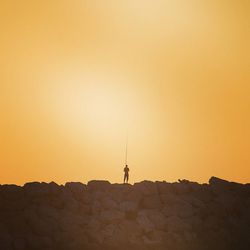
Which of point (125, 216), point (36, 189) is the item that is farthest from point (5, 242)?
point (125, 216)

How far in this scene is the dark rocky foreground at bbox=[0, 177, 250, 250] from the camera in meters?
38.3

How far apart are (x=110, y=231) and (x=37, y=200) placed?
5372 mm

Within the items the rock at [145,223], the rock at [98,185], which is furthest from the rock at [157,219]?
the rock at [98,185]

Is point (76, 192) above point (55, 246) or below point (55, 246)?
above

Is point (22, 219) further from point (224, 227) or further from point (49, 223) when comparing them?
point (224, 227)

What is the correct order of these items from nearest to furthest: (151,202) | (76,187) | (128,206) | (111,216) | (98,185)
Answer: (111,216) < (128,206) < (151,202) < (76,187) < (98,185)

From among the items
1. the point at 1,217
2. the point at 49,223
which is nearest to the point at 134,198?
the point at 49,223

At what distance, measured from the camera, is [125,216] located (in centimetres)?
4038

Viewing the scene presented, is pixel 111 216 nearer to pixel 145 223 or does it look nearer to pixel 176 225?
pixel 145 223

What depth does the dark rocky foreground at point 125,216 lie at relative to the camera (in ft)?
126

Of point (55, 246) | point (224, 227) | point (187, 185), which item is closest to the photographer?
point (55, 246)

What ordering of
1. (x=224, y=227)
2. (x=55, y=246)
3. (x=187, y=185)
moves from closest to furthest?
(x=55, y=246) → (x=224, y=227) → (x=187, y=185)

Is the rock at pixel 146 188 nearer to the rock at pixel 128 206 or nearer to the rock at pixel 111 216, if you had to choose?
the rock at pixel 128 206

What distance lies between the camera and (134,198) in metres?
41.7
